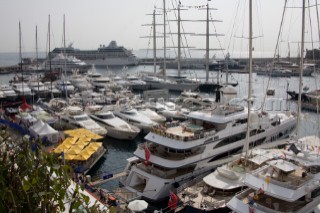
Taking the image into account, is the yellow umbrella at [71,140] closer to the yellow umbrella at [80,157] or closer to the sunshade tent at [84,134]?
the sunshade tent at [84,134]

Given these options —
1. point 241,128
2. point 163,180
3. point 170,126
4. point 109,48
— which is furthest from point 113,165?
point 109,48

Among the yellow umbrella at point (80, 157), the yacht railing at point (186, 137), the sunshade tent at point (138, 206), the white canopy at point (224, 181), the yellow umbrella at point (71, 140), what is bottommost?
the sunshade tent at point (138, 206)

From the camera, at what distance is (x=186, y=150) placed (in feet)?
73.9

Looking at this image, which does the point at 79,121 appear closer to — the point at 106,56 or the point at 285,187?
the point at 285,187

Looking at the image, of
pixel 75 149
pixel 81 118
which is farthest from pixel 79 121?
pixel 75 149

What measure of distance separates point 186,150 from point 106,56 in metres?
122

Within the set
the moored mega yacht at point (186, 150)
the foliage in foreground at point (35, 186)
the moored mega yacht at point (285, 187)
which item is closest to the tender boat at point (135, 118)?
the moored mega yacht at point (186, 150)

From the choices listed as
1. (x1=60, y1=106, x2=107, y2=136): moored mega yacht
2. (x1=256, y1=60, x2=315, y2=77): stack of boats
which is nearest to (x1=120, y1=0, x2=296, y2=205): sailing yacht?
(x1=60, y1=106, x2=107, y2=136): moored mega yacht

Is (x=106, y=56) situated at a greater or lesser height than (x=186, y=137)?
greater

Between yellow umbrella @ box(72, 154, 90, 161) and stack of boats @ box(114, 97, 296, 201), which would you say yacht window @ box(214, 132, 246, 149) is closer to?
stack of boats @ box(114, 97, 296, 201)

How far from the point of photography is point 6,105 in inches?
2012

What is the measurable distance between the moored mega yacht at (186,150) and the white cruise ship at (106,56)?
11803cm

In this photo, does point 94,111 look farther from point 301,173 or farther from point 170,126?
point 301,173

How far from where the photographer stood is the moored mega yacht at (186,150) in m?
21.3
